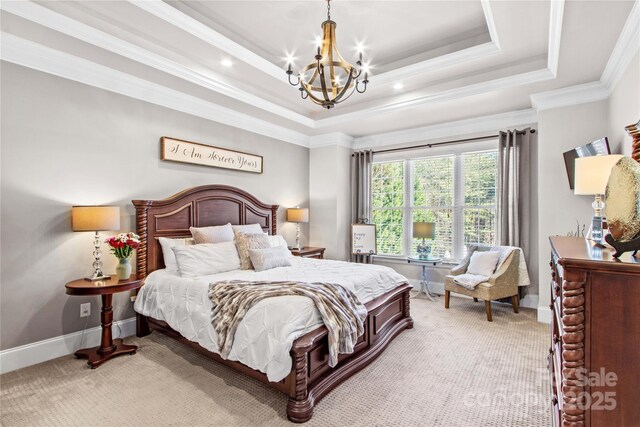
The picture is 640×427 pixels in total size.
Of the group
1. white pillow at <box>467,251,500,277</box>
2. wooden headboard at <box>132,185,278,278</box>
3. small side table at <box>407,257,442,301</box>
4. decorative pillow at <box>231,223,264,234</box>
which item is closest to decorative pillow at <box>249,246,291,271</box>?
decorative pillow at <box>231,223,264,234</box>

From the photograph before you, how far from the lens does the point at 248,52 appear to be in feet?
10.8

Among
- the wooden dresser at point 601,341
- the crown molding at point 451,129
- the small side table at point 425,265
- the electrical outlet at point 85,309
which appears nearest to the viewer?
the wooden dresser at point 601,341

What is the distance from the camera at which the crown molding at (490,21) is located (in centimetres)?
251

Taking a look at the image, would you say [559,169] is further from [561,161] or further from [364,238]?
[364,238]

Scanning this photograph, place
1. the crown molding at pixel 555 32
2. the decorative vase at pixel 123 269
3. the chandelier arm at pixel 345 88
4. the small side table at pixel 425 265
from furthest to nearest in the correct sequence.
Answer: the small side table at pixel 425 265 → the decorative vase at pixel 123 269 → the chandelier arm at pixel 345 88 → the crown molding at pixel 555 32

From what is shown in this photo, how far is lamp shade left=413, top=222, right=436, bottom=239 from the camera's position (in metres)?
4.91

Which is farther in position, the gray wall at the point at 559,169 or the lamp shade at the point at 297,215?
the lamp shade at the point at 297,215

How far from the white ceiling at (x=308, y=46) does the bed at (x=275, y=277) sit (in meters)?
1.24

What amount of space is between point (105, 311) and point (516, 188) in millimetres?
5051

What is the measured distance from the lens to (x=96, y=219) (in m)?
2.88

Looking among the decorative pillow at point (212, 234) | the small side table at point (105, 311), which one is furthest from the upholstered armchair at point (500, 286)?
the small side table at point (105, 311)

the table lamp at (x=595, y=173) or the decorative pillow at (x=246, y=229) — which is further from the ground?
the table lamp at (x=595, y=173)

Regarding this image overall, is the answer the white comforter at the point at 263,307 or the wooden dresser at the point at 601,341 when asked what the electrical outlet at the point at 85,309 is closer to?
the white comforter at the point at 263,307

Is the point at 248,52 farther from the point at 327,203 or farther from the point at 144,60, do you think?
the point at 327,203
